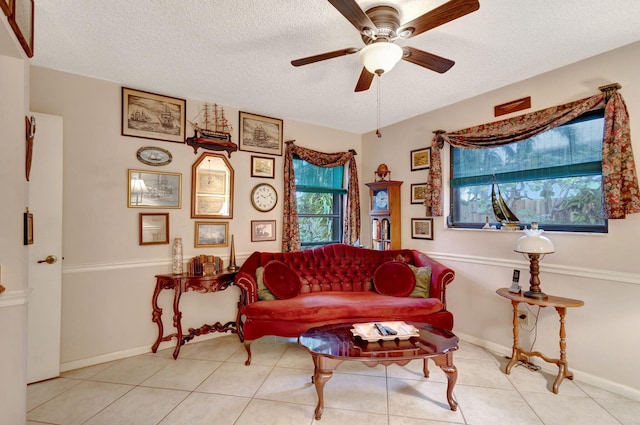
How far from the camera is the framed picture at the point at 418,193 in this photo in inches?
149

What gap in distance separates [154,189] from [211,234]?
0.78m

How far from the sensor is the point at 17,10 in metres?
1.52

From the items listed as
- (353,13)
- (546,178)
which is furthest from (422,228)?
(353,13)

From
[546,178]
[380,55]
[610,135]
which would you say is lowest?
[546,178]

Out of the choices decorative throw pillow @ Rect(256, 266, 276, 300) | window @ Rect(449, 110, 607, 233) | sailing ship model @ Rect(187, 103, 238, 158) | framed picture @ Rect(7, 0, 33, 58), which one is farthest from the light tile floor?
framed picture @ Rect(7, 0, 33, 58)

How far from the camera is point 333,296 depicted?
319cm

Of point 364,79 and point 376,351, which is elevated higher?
point 364,79

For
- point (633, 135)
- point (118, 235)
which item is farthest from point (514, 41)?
point (118, 235)

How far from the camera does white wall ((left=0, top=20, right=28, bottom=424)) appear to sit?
158cm

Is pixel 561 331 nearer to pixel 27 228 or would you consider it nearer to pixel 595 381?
pixel 595 381

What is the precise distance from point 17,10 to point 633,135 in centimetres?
411

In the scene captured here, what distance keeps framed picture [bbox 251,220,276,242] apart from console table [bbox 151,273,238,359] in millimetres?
726

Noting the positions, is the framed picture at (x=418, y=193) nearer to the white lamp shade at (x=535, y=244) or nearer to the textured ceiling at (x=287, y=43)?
the textured ceiling at (x=287, y=43)

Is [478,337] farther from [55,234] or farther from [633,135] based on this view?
[55,234]
